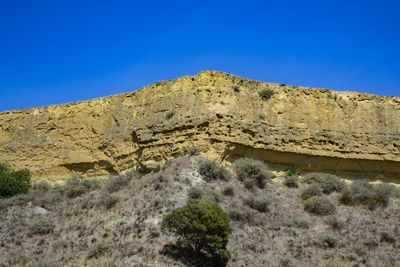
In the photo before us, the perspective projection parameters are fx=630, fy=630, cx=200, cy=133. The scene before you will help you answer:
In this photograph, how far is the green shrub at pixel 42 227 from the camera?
22.6 metres

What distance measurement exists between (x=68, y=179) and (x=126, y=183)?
13.6 ft

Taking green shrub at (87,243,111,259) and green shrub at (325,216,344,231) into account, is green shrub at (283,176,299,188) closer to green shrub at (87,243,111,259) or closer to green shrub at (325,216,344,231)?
green shrub at (325,216,344,231)

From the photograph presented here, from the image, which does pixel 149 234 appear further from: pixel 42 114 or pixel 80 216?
pixel 42 114

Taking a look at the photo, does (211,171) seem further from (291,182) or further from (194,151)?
(291,182)

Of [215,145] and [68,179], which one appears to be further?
[68,179]

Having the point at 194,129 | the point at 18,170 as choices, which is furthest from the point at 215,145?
the point at 18,170

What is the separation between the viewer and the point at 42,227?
74.4 feet

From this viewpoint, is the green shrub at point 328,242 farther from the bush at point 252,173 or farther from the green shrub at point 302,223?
the bush at point 252,173

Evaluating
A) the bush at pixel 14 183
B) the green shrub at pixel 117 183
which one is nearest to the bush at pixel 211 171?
the green shrub at pixel 117 183

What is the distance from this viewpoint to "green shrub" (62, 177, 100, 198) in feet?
87.4

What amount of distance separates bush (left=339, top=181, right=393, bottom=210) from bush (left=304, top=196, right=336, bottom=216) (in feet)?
3.51

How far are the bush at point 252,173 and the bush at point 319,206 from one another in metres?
2.06

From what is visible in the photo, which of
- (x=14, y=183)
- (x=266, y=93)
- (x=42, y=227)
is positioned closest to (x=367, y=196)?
(x=266, y=93)

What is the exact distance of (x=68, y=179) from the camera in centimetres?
2877
